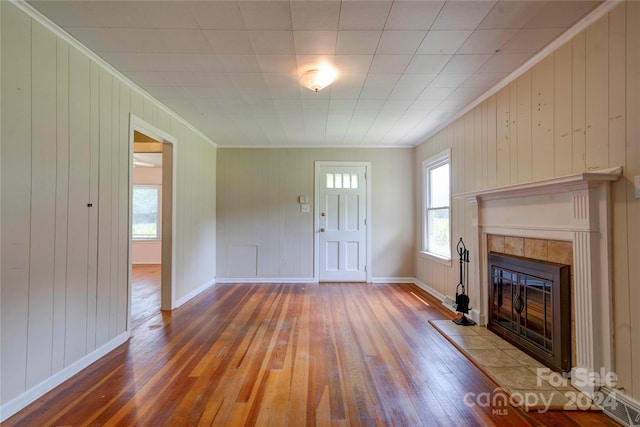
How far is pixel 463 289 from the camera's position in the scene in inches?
128

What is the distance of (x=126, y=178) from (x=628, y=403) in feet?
13.1

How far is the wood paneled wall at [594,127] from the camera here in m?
1.60

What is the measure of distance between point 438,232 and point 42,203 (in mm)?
4414

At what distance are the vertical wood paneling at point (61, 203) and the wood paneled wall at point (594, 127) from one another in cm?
356

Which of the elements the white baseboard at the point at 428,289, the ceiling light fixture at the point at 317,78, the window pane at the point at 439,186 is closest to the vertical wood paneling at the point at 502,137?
the window pane at the point at 439,186

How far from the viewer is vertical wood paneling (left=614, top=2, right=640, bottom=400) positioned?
5.16 feet

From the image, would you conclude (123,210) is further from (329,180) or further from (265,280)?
(329,180)

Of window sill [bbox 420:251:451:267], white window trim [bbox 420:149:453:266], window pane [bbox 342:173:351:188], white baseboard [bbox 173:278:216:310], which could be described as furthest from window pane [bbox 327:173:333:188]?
white baseboard [bbox 173:278:216:310]

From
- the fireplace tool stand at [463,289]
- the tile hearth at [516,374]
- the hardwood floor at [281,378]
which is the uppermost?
the fireplace tool stand at [463,289]

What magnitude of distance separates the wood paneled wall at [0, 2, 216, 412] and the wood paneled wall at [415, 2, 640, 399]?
355 centimetres

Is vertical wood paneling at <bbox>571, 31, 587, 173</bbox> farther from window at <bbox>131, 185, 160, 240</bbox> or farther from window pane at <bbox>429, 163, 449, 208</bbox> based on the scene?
window at <bbox>131, 185, 160, 240</bbox>

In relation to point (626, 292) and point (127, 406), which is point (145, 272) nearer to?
point (127, 406)

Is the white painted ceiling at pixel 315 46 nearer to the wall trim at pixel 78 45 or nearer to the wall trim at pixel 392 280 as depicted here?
the wall trim at pixel 78 45

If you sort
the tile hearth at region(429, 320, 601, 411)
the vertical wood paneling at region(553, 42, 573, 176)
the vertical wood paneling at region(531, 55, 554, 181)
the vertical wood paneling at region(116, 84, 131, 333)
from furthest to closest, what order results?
the vertical wood paneling at region(116, 84, 131, 333) → the vertical wood paneling at region(531, 55, 554, 181) → the vertical wood paneling at region(553, 42, 573, 176) → the tile hearth at region(429, 320, 601, 411)
